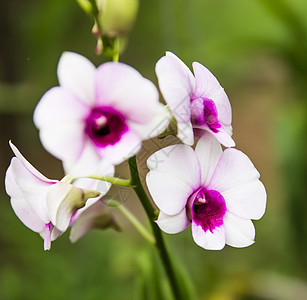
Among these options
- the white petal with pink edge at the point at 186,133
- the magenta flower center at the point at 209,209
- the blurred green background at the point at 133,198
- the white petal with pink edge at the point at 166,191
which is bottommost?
the blurred green background at the point at 133,198

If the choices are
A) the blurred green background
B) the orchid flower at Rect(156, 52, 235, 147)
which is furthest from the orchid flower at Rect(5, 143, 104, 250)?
the blurred green background

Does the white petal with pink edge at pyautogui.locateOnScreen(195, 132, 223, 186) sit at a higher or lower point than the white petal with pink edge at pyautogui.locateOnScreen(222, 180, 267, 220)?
higher

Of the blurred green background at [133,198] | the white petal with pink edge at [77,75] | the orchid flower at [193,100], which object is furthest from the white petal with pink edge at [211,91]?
the blurred green background at [133,198]

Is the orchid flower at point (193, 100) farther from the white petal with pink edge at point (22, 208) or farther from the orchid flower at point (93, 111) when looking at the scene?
the white petal with pink edge at point (22, 208)

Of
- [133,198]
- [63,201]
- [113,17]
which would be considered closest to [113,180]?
[63,201]

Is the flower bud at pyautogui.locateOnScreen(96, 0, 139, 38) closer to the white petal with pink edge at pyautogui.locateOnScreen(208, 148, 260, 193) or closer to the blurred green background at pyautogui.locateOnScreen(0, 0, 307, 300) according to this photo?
the white petal with pink edge at pyautogui.locateOnScreen(208, 148, 260, 193)

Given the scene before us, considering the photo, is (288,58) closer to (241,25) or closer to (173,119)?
(241,25)
